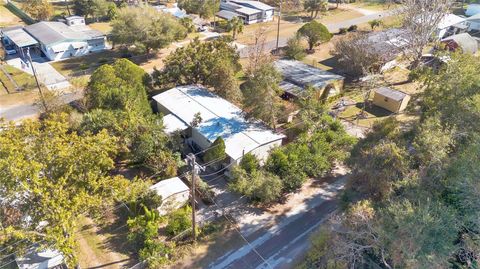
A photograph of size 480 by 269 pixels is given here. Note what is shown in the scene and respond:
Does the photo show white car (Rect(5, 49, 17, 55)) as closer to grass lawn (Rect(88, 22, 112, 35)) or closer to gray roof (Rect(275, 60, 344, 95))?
grass lawn (Rect(88, 22, 112, 35))

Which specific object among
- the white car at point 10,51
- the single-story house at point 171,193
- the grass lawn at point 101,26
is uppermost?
the grass lawn at point 101,26

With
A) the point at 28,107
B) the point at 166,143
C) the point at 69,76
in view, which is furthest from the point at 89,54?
the point at 166,143

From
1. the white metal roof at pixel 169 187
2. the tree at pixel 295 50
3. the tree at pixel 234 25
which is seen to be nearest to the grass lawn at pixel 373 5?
the tree at pixel 234 25

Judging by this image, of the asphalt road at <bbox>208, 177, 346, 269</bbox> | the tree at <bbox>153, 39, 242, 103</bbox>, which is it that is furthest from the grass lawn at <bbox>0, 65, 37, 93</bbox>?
the asphalt road at <bbox>208, 177, 346, 269</bbox>

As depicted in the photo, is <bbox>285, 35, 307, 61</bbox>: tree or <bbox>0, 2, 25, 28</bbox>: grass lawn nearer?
<bbox>285, 35, 307, 61</bbox>: tree

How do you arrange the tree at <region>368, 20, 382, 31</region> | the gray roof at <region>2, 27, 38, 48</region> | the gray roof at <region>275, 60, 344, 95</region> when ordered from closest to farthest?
1. the gray roof at <region>275, 60, 344, 95</region>
2. the gray roof at <region>2, 27, 38, 48</region>
3. the tree at <region>368, 20, 382, 31</region>

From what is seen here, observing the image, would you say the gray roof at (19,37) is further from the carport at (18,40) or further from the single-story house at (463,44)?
the single-story house at (463,44)

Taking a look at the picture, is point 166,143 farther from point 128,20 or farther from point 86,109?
point 128,20
